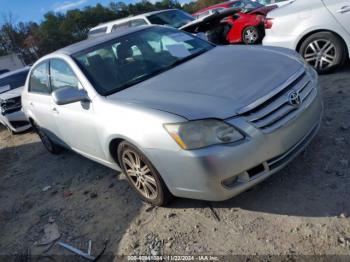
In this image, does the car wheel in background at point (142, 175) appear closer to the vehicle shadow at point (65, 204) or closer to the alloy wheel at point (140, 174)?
the alloy wheel at point (140, 174)

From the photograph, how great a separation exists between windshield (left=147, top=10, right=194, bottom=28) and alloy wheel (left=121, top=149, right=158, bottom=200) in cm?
769

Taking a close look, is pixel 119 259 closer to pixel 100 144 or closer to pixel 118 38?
pixel 100 144

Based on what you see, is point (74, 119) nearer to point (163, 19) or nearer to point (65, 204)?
point (65, 204)

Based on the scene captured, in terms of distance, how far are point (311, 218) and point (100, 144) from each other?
2.10 m

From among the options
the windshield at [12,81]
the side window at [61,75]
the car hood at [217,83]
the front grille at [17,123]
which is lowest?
the front grille at [17,123]

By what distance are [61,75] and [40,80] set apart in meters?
0.97

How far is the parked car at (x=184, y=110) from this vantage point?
2.58 meters

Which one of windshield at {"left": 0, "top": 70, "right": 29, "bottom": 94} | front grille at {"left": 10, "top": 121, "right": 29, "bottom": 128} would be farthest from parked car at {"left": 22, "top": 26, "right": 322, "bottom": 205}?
windshield at {"left": 0, "top": 70, "right": 29, "bottom": 94}

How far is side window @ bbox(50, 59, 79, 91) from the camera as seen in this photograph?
12.5ft

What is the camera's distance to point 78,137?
3.97 meters

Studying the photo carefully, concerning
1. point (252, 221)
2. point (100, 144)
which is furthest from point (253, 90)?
point (100, 144)

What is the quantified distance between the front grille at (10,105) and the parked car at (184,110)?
4458mm

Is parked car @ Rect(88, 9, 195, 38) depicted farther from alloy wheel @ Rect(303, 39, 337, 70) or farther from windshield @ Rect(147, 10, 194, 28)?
alloy wheel @ Rect(303, 39, 337, 70)

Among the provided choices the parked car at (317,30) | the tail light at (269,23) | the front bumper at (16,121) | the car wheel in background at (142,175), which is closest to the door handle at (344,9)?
the parked car at (317,30)
